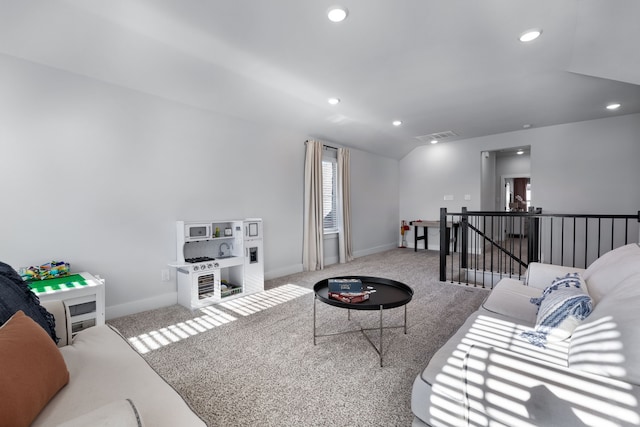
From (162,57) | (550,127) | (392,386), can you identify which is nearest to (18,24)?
(162,57)

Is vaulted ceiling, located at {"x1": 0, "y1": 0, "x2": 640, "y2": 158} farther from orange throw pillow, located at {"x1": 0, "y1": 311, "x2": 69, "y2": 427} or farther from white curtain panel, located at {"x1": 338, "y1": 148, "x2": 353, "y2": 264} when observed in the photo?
orange throw pillow, located at {"x1": 0, "y1": 311, "x2": 69, "y2": 427}

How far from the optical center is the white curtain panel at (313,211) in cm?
519

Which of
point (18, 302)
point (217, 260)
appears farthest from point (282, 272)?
point (18, 302)

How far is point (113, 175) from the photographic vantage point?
121 inches

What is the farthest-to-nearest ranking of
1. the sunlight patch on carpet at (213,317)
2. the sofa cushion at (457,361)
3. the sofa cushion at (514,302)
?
the sunlight patch on carpet at (213,317) → the sofa cushion at (514,302) → the sofa cushion at (457,361)

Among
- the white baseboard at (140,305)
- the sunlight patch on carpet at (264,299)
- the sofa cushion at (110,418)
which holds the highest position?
the sofa cushion at (110,418)

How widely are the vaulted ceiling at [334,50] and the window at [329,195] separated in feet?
5.44

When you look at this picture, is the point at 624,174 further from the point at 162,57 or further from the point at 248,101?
the point at 162,57

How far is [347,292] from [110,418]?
171cm

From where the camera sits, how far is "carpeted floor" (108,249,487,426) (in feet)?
5.54

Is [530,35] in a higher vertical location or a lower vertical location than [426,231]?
higher

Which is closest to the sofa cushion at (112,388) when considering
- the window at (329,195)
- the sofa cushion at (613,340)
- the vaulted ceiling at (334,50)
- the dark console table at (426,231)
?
the sofa cushion at (613,340)

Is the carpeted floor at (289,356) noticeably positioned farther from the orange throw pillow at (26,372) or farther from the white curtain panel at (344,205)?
the white curtain panel at (344,205)

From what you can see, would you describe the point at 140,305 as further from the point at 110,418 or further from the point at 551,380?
the point at 551,380
